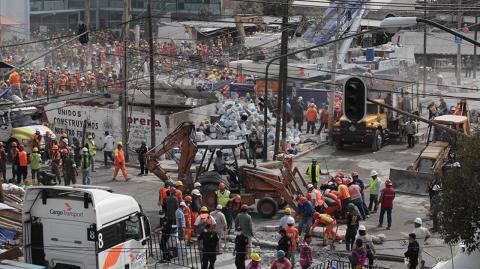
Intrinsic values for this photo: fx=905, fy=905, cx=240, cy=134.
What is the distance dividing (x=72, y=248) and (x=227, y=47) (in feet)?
149

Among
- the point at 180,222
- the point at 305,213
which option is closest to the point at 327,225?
the point at 305,213

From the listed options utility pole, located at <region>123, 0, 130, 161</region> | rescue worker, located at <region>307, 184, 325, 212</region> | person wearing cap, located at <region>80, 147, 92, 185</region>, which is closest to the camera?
rescue worker, located at <region>307, 184, 325, 212</region>

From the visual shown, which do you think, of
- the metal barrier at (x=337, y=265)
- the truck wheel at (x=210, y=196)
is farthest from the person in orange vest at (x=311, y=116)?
the metal barrier at (x=337, y=265)

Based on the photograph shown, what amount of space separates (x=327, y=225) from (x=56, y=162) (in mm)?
10490

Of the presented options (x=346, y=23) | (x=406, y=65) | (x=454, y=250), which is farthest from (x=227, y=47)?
(x=454, y=250)

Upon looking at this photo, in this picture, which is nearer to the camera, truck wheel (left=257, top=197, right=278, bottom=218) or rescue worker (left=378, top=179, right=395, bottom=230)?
rescue worker (left=378, top=179, right=395, bottom=230)

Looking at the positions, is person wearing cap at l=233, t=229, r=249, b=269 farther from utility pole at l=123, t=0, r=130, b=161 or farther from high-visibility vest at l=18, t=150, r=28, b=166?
utility pole at l=123, t=0, r=130, b=161

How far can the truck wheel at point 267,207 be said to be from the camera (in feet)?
78.3

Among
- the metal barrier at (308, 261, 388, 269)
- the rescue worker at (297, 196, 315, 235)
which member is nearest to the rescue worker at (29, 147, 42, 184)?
the rescue worker at (297, 196, 315, 235)

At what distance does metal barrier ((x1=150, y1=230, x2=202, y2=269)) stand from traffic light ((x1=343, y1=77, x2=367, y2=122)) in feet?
19.7

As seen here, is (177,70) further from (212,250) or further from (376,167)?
(212,250)

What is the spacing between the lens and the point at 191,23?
70.8 m

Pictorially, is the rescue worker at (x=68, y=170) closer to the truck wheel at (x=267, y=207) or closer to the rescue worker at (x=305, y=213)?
the truck wheel at (x=267, y=207)

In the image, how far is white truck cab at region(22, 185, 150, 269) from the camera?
16.7 meters
